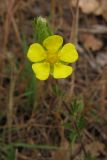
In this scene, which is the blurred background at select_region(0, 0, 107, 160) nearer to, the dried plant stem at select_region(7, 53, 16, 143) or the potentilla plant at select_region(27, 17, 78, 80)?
the dried plant stem at select_region(7, 53, 16, 143)

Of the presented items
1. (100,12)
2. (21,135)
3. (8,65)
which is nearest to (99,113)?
(21,135)

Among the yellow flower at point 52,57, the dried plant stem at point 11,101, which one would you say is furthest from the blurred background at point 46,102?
the yellow flower at point 52,57

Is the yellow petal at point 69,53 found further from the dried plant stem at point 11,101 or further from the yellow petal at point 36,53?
the dried plant stem at point 11,101

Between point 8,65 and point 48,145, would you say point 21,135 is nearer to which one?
point 48,145

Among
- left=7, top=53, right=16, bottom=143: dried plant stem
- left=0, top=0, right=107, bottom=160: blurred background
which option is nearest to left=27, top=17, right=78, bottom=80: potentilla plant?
left=0, top=0, right=107, bottom=160: blurred background

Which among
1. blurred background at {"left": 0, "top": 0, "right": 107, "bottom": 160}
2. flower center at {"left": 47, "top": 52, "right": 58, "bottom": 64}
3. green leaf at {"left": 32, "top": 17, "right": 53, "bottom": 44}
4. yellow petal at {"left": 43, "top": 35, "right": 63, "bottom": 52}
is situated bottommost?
blurred background at {"left": 0, "top": 0, "right": 107, "bottom": 160}

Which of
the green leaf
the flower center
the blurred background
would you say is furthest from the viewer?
the blurred background

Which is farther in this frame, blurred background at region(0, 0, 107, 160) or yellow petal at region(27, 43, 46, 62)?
blurred background at region(0, 0, 107, 160)
